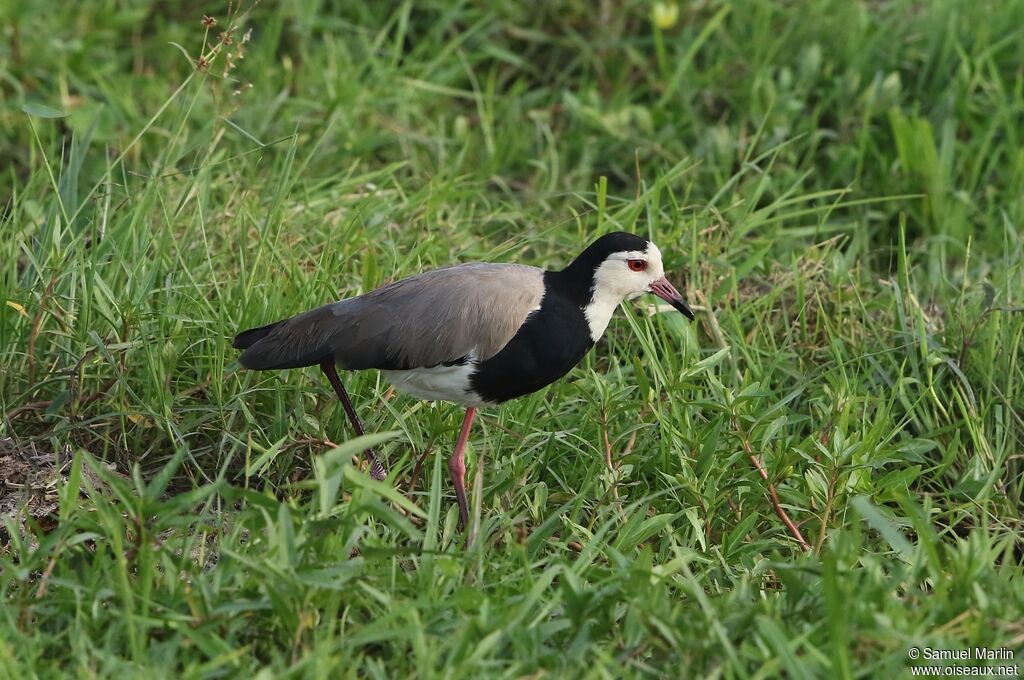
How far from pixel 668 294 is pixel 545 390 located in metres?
0.48

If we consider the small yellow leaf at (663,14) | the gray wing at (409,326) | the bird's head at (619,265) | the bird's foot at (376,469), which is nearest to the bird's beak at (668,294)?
the bird's head at (619,265)

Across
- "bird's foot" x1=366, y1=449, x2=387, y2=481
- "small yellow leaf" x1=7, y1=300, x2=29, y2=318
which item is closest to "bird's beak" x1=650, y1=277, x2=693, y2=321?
"bird's foot" x1=366, y1=449, x2=387, y2=481

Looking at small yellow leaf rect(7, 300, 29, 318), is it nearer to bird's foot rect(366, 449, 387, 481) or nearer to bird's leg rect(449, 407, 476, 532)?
bird's foot rect(366, 449, 387, 481)

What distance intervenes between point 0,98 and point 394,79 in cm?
167

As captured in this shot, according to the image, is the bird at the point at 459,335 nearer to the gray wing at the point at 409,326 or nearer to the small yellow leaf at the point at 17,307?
the gray wing at the point at 409,326

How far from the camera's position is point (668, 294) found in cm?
411

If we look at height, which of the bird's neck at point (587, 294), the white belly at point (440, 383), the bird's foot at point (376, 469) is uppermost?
the bird's neck at point (587, 294)

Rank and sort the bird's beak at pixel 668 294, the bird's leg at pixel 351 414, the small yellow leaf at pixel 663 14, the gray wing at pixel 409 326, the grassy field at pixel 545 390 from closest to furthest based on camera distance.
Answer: the grassy field at pixel 545 390 < the gray wing at pixel 409 326 < the bird's leg at pixel 351 414 < the bird's beak at pixel 668 294 < the small yellow leaf at pixel 663 14

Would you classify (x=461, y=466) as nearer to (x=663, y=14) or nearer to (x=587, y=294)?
(x=587, y=294)

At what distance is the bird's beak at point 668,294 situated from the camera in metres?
4.08

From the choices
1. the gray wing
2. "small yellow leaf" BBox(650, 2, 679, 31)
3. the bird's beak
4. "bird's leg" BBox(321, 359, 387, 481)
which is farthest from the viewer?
"small yellow leaf" BBox(650, 2, 679, 31)

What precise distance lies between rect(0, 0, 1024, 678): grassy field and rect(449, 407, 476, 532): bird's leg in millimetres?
77

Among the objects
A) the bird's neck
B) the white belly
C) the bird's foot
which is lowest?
the bird's foot

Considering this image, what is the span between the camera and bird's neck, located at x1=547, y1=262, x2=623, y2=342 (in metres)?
3.93
